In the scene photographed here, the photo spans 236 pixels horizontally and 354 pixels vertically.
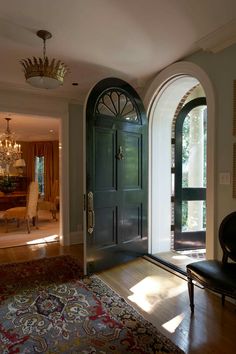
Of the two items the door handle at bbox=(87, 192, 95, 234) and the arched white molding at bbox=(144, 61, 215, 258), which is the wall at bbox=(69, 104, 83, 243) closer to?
the arched white molding at bbox=(144, 61, 215, 258)

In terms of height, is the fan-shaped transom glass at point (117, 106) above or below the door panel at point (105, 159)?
above

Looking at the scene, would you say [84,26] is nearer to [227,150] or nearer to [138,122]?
[138,122]

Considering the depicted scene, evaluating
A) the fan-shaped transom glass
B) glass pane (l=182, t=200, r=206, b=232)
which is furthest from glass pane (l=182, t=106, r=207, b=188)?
the fan-shaped transom glass

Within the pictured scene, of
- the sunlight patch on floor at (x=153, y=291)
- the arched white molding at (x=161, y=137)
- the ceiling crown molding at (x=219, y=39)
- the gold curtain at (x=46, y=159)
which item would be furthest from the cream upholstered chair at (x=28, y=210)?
the gold curtain at (x=46, y=159)

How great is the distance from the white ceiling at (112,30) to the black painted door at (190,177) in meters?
1.12

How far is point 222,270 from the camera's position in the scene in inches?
84.2

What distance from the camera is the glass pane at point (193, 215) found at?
162 inches

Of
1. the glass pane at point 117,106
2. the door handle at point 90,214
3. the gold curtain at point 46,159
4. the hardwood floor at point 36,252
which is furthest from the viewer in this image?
the gold curtain at point 46,159

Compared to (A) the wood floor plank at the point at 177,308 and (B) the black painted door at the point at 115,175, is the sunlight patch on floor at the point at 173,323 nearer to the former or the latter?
(A) the wood floor plank at the point at 177,308

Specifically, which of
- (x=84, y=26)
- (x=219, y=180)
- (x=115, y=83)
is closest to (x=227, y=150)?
(x=219, y=180)

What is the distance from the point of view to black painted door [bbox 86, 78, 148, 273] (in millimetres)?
3035

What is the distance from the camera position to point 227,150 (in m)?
2.55

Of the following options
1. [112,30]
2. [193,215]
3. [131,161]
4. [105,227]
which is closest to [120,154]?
[131,161]

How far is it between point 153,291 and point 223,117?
1.94 metres
